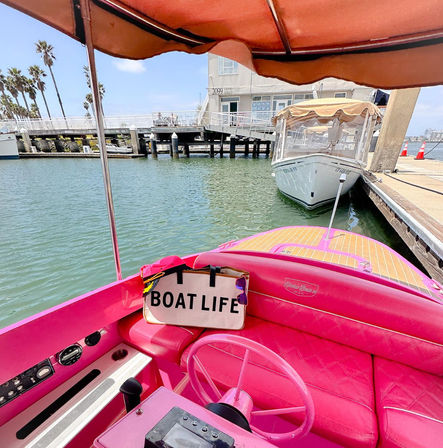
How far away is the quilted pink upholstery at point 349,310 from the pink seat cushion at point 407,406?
0.34 ft

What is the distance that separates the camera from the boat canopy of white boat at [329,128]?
289 inches

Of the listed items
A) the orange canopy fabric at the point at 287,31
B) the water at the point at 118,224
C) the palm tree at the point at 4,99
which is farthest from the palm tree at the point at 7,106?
the orange canopy fabric at the point at 287,31

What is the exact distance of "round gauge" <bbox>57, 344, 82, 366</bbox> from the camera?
1.71 m

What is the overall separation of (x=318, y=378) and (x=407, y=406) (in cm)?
50

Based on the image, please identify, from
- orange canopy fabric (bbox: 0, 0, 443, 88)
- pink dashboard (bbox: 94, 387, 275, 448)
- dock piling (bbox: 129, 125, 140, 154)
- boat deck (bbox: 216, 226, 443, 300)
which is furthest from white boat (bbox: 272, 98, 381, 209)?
dock piling (bbox: 129, 125, 140, 154)

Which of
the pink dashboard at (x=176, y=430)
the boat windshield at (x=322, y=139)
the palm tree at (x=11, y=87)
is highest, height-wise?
the palm tree at (x=11, y=87)

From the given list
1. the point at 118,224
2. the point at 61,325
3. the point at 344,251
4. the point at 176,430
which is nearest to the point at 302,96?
the point at 118,224

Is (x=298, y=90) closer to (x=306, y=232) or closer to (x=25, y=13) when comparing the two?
(x=306, y=232)

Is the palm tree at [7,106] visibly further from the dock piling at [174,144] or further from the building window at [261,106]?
the building window at [261,106]

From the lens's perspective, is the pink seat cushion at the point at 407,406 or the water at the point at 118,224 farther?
the water at the point at 118,224

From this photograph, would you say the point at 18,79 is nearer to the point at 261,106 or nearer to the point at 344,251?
the point at 261,106

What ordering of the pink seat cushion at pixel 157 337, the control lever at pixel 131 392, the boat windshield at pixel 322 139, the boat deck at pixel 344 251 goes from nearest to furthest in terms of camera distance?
the control lever at pixel 131 392, the pink seat cushion at pixel 157 337, the boat deck at pixel 344 251, the boat windshield at pixel 322 139

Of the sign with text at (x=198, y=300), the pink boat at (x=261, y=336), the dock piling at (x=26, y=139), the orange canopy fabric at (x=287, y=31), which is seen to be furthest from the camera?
the dock piling at (x=26, y=139)

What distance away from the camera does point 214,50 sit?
2266mm
